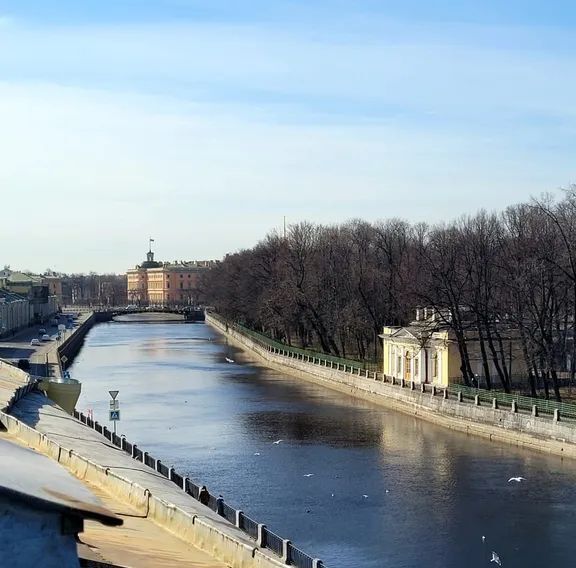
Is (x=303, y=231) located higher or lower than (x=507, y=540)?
higher

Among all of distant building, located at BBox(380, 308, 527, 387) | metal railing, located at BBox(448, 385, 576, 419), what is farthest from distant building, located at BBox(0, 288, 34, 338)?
metal railing, located at BBox(448, 385, 576, 419)

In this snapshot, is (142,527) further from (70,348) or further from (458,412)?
(70,348)

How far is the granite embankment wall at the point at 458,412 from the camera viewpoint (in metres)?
40.4

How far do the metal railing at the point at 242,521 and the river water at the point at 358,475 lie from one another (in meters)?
2.82

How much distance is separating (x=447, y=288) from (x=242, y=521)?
1283 inches

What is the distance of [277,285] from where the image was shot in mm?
93125

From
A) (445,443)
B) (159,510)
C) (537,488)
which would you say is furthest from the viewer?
(445,443)

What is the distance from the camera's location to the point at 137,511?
67.6 feet

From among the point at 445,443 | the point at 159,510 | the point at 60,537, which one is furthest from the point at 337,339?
the point at 60,537

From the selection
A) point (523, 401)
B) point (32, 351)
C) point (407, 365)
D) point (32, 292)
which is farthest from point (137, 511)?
point (32, 292)

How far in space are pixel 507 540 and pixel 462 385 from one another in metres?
26.8

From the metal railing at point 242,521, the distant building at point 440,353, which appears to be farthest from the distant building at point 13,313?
the metal railing at point 242,521

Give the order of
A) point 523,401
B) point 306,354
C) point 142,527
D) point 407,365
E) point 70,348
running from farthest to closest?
1. point 70,348
2. point 306,354
3. point 407,365
4. point 523,401
5. point 142,527

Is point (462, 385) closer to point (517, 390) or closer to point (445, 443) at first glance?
point (517, 390)
